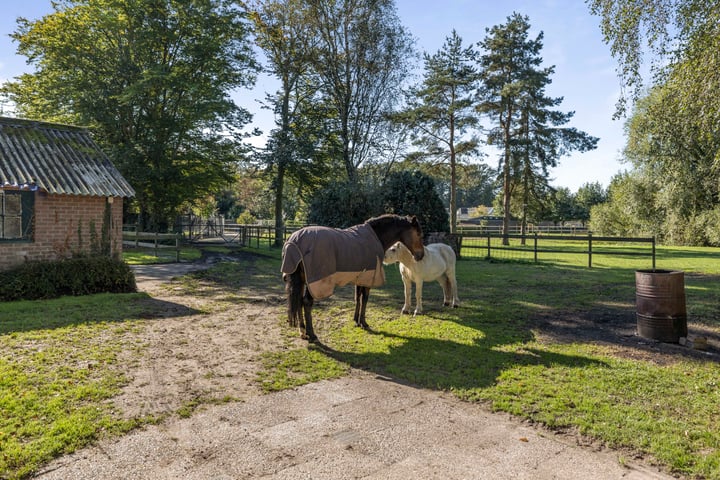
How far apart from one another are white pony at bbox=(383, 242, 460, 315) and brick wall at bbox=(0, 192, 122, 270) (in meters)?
8.13

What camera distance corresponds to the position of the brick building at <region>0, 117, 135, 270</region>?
32.4 ft

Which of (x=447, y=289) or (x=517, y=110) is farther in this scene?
(x=517, y=110)

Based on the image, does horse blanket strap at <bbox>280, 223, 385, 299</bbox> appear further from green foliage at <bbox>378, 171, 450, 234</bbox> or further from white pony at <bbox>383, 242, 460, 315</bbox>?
green foliage at <bbox>378, 171, 450, 234</bbox>

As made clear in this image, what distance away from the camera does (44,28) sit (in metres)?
20.5

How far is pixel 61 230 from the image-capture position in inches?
414

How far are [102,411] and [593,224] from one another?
4666cm

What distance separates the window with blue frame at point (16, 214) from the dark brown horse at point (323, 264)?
749cm

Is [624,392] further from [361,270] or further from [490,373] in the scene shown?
[361,270]

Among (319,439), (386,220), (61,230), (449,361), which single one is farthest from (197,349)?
(61,230)

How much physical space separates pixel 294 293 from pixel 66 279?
22.5 feet

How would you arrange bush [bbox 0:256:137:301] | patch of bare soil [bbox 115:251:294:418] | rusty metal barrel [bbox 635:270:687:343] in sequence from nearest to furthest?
patch of bare soil [bbox 115:251:294:418], rusty metal barrel [bbox 635:270:687:343], bush [bbox 0:256:137:301]

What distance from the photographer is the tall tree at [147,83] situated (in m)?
20.8

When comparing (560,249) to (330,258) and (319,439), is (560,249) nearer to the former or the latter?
(330,258)

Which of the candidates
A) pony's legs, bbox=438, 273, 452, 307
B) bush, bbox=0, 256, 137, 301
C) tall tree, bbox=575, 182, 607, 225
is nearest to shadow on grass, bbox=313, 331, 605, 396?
pony's legs, bbox=438, 273, 452, 307
